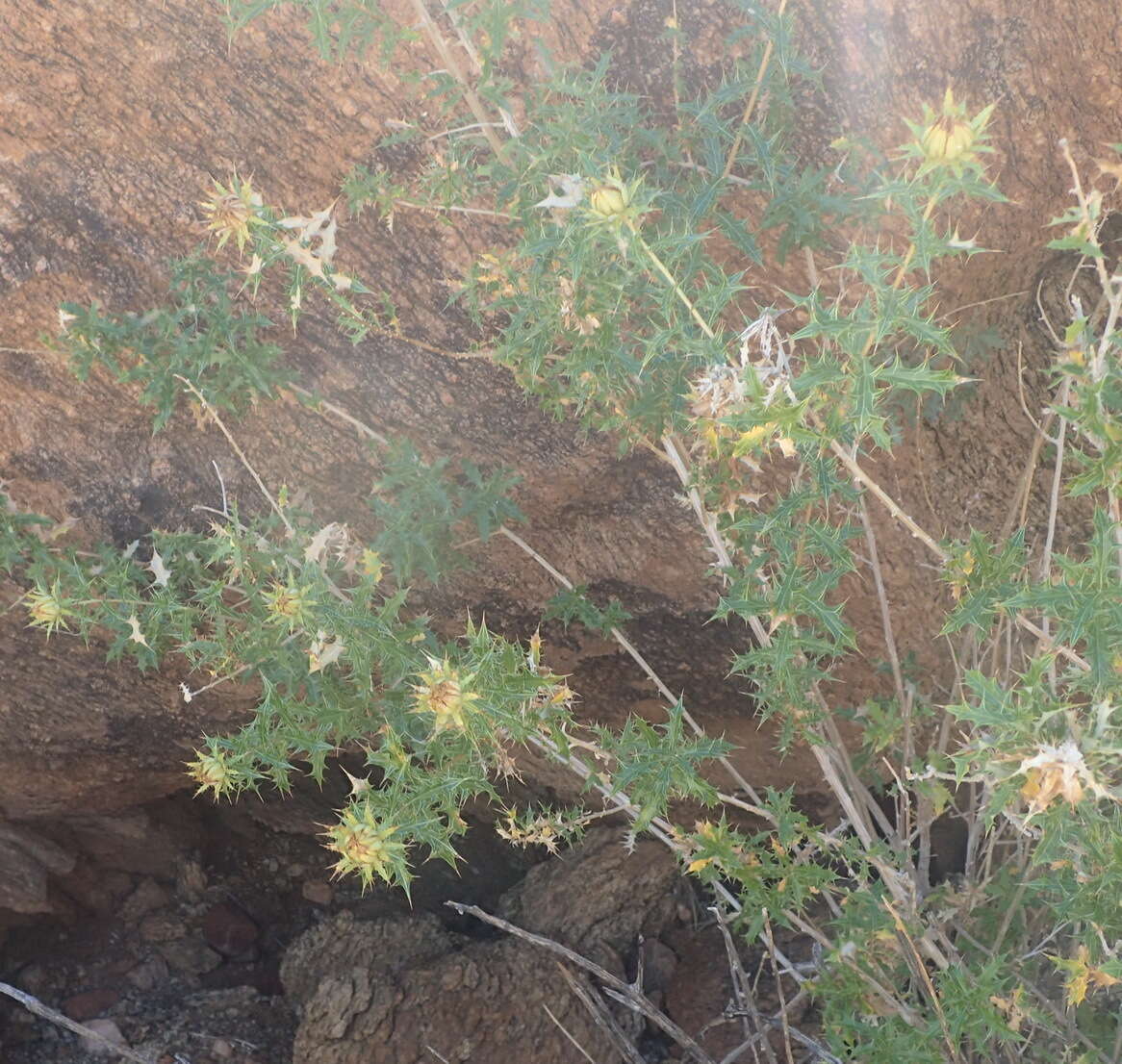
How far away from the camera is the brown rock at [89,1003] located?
145 inches

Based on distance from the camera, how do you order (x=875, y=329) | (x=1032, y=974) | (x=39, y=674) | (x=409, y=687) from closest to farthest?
(x=875, y=329) → (x=409, y=687) → (x=1032, y=974) → (x=39, y=674)

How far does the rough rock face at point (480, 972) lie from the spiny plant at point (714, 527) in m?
1.03

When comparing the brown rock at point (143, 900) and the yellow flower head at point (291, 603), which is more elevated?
the yellow flower head at point (291, 603)

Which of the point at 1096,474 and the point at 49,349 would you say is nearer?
the point at 1096,474

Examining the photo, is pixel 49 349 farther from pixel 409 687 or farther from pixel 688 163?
pixel 688 163

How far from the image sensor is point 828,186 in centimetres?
222

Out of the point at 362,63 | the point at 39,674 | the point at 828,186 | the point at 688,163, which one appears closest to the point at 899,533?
the point at 828,186

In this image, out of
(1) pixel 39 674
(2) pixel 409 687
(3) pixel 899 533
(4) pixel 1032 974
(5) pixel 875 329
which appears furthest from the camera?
(1) pixel 39 674

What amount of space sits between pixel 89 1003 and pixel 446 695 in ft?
9.22

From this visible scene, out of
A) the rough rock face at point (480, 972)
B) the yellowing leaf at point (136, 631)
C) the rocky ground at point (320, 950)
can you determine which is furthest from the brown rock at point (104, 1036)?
the yellowing leaf at point (136, 631)

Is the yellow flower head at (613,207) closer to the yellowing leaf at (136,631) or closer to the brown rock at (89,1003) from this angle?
the yellowing leaf at (136,631)

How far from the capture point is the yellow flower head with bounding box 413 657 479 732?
162 cm

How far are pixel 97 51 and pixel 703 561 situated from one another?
1735 mm

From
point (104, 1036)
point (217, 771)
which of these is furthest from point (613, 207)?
point (104, 1036)
